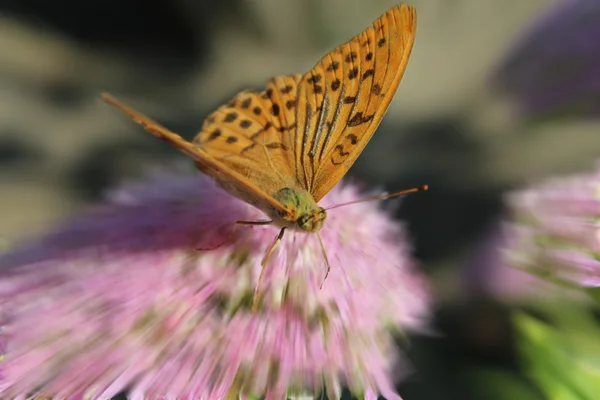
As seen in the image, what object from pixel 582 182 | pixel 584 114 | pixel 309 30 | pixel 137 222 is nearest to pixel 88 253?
pixel 137 222

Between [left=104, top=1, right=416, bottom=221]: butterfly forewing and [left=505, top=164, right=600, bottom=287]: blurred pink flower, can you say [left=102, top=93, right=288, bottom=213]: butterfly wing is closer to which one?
[left=104, top=1, right=416, bottom=221]: butterfly forewing

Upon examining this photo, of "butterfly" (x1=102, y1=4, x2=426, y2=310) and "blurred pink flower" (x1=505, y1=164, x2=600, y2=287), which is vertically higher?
"butterfly" (x1=102, y1=4, x2=426, y2=310)

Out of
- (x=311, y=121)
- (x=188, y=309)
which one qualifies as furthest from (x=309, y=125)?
(x=188, y=309)

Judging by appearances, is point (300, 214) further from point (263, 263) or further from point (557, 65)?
point (557, 65)

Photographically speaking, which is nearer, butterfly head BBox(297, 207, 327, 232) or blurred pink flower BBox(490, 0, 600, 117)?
butterfly head BBox(297, 207, 327, 232)

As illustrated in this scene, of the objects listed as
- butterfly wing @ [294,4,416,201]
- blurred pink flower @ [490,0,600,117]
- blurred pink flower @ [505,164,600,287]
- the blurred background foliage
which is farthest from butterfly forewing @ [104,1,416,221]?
blurred pink flower @ [490,0,600,117]

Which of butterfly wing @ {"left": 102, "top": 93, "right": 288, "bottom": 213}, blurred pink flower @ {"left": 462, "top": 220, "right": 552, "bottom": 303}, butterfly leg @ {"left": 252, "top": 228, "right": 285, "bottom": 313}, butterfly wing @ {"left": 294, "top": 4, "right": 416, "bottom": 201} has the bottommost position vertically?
blurred pink flower @ {"left": 462, "top": 220, "right": 552, "bottom": 303}
